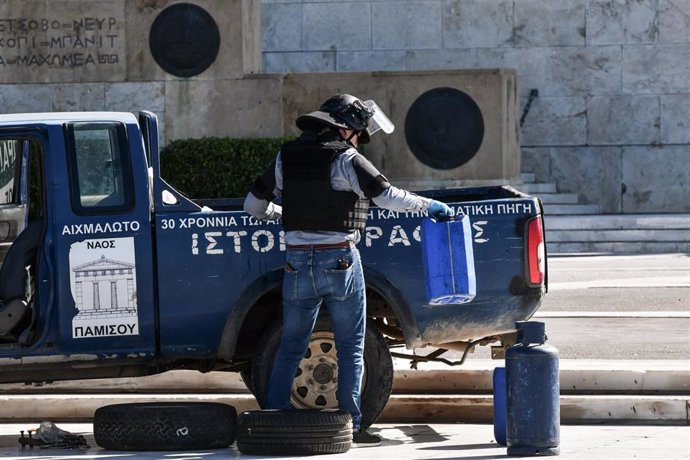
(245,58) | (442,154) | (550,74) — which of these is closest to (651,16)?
(550,74)

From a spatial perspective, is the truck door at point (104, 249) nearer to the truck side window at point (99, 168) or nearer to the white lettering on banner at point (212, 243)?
the truck side window at point (99, 168)

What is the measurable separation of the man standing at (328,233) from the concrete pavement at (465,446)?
0.37 m

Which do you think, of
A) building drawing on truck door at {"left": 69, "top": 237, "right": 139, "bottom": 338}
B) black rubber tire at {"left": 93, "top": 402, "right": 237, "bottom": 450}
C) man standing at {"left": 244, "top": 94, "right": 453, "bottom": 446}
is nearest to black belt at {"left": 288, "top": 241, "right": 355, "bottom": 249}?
man standing at {"left": 244, "top": 94, "right": 453, "bottom": 446}

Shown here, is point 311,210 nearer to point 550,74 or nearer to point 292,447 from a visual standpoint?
point 292,447

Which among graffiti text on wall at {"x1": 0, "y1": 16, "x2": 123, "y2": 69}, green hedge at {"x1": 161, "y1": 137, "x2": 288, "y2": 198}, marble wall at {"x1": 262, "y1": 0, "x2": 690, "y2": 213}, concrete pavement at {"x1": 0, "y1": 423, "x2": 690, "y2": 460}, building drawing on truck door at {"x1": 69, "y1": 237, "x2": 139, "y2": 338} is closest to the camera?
concrete pavement at {"x1": 0, "y1": 423, "x2": 690, "y2": 460}

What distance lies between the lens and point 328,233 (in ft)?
26.0

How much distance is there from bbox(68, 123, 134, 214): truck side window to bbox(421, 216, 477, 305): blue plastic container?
160 centimetres

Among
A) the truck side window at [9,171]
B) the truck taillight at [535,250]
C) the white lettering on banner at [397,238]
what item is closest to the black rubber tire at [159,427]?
the white lettering on banner at [397,238]

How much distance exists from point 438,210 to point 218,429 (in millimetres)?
1620

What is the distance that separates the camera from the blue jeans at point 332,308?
26.0 feet

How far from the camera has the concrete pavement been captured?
25.4ft

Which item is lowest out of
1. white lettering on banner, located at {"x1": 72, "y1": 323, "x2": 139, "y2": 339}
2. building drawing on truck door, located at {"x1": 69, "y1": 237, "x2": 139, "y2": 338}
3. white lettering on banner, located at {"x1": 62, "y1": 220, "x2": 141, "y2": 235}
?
white lettering on banner, located at {"x1": 72, "y1": 323, "x2": 139, "y2": 339}

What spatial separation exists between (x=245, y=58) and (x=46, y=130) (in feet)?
42.2

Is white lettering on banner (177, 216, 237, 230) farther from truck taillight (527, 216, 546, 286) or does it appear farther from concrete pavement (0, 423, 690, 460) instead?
truck taillight (527, 216, 546, 286)
